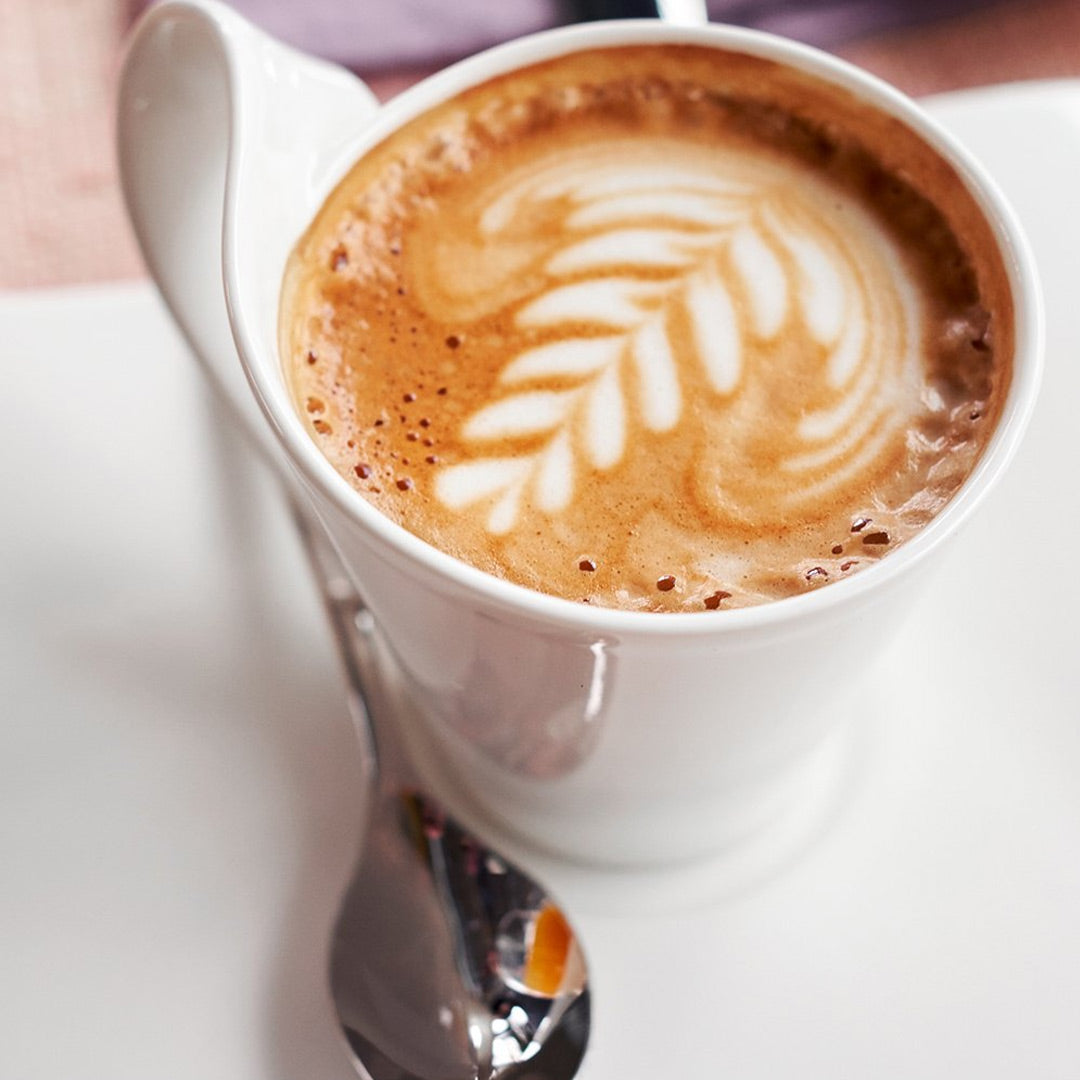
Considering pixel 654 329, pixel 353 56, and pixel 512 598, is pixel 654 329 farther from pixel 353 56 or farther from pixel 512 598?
pixel 353 56

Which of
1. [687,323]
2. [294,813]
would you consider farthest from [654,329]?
[294,813]

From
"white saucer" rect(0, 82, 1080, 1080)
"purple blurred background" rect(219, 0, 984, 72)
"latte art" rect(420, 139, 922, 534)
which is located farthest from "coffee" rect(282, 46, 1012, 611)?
"purple blurred background" rect(219, 0, 984, 72)

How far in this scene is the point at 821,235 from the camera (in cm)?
95

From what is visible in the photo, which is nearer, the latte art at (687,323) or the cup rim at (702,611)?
the cup rim at (702,611)

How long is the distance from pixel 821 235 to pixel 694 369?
0.52 feet

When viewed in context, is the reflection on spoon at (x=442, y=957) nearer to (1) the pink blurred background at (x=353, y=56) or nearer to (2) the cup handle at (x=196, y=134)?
(2) the cup handle at (x=196, y=134)

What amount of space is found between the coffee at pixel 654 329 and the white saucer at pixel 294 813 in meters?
0.25

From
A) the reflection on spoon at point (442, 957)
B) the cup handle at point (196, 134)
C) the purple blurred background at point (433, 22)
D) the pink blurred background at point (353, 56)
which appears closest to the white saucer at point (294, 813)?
the reflection on spoon at point (442, 957)

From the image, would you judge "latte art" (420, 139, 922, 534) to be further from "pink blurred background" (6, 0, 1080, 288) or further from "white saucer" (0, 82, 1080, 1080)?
"pink blurred background" (6, 0, 1080, 288)

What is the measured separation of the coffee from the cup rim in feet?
0.04

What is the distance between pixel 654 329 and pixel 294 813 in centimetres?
41

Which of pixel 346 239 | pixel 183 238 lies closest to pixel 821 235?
pixel 346 239

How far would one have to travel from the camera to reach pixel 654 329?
91 centimetres

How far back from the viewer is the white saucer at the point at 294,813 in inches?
33.5
